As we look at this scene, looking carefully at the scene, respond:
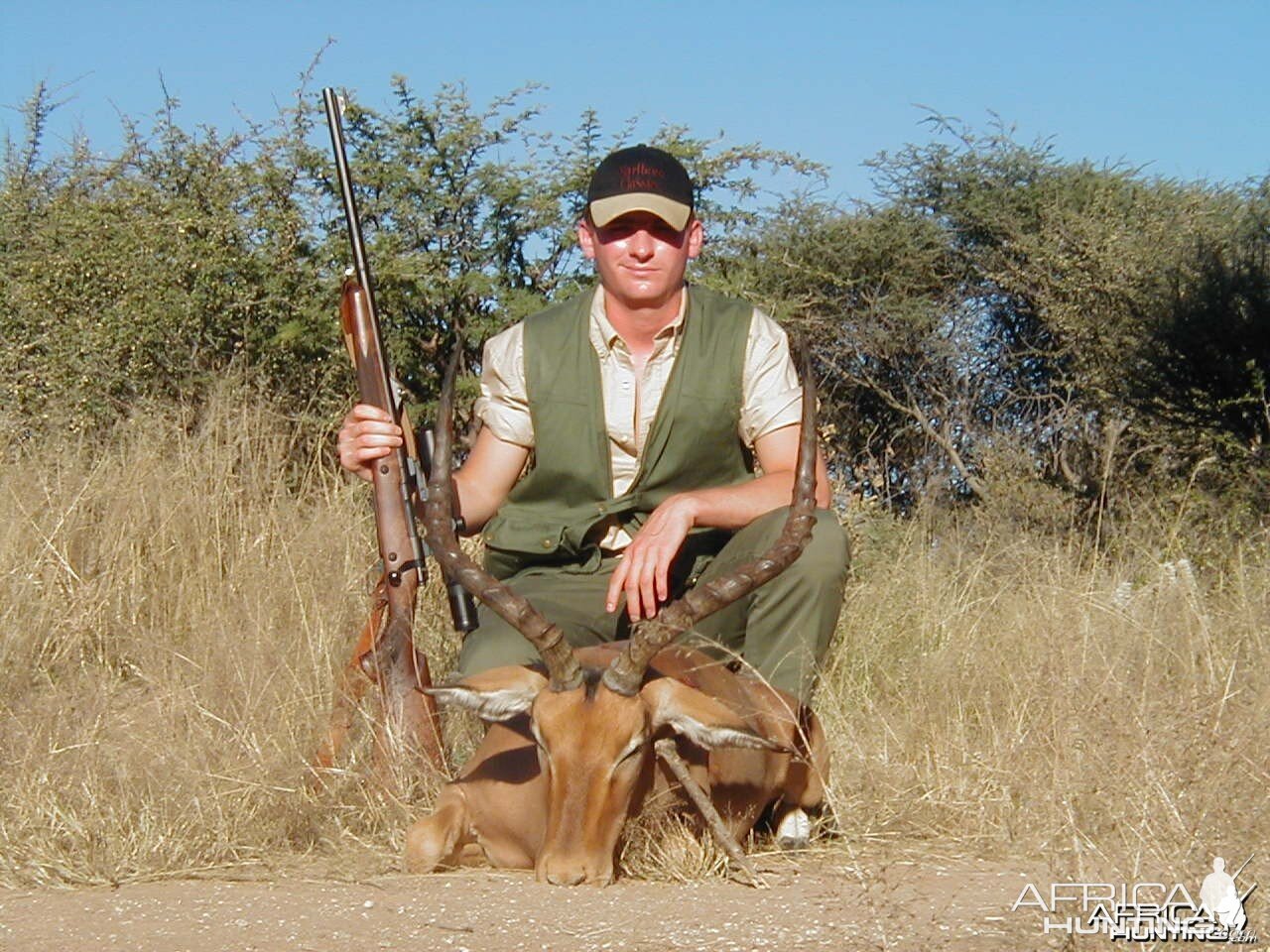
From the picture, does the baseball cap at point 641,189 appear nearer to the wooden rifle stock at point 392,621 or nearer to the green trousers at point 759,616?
the wooden rifle stock at point 392,621

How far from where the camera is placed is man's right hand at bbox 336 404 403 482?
5254mm

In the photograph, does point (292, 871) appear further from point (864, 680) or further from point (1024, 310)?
point (1024, 310)

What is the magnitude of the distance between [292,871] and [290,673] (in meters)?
1.28

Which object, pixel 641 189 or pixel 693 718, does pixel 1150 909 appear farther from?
pixel 641 189

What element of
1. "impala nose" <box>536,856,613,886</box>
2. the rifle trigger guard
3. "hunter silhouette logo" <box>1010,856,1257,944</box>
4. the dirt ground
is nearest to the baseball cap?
the rifle trigger guard

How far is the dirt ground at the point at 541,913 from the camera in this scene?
3.62 metres

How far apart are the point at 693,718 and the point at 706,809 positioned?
23cm

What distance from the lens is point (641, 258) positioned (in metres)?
5.39

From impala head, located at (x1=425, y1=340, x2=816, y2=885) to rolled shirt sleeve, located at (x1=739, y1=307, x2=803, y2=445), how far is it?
3.17 feet

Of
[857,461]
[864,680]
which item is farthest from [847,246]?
[864,680]

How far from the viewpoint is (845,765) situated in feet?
16.7

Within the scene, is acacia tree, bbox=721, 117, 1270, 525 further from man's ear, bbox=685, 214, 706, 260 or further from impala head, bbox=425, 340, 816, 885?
impala head, bbox=425, 340, 816, 885

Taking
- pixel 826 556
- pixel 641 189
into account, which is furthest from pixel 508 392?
pixel 826 556

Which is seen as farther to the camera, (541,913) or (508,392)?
(508,392)
